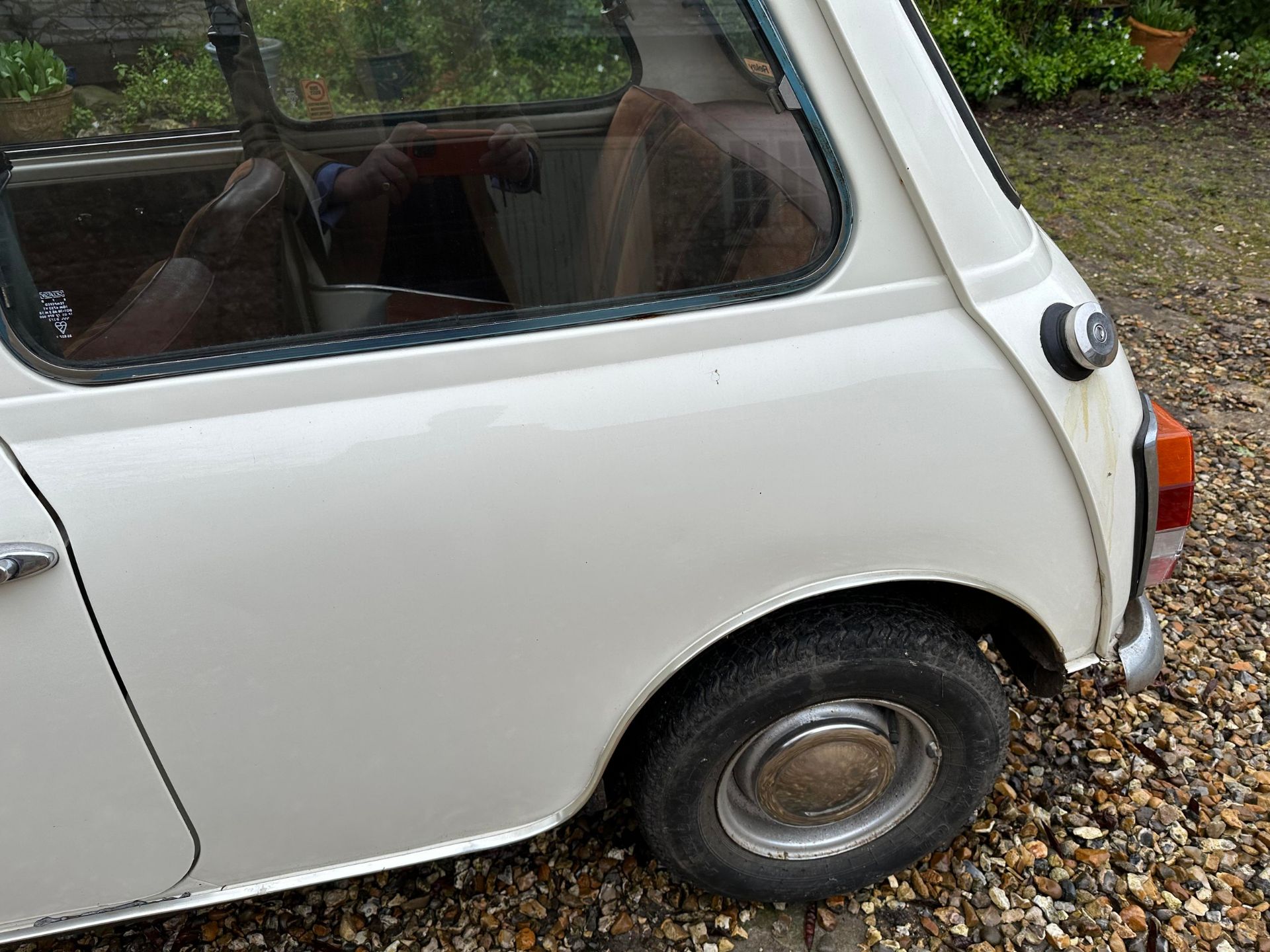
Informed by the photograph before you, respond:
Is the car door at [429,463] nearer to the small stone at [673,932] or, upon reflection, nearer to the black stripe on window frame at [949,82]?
the black stripe on window frame at [949,82]

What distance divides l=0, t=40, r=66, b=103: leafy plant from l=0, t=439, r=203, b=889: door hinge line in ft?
1.82

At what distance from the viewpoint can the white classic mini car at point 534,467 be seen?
1.31m

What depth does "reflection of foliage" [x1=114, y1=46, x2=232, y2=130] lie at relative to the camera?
1562 mm

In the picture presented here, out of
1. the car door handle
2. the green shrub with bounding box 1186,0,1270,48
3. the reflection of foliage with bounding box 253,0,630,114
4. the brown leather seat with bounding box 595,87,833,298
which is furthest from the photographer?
the green shrub with bounding box 1186,0,1270,48

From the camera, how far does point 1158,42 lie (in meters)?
7.53

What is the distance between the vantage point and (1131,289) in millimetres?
4828

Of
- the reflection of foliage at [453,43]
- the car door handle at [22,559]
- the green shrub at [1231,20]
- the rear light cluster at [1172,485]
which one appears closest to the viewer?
the car door handle at [22,559]

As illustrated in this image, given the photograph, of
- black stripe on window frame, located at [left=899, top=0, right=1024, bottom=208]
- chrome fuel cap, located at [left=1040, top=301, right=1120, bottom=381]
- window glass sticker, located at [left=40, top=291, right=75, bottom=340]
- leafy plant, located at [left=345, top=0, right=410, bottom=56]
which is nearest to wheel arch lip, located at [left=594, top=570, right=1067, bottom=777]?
chrome fuel cap, located at [left=1040, top=301, right=1120, bottom=381]

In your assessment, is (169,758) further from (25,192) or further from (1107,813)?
(1107,813)

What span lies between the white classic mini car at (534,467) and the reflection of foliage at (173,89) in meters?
0.02

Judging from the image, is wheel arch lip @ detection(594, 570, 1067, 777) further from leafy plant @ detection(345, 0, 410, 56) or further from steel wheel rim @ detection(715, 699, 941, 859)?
leafy plant @ detection(345, 0, 410, 56)

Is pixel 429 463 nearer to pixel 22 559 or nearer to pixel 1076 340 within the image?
pixel 22 559

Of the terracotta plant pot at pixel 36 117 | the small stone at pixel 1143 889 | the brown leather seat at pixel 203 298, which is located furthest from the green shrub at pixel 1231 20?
the terracotta plant pot at pixel 36 117

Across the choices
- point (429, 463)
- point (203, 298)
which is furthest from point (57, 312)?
point (429, 463)
